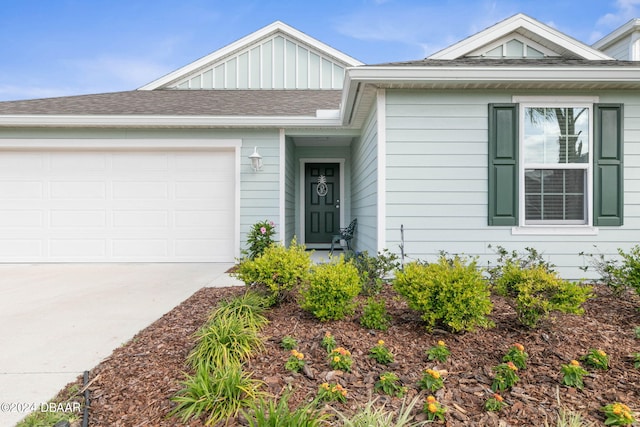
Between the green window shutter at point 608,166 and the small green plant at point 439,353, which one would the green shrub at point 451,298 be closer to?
the small green plant at point 439,353

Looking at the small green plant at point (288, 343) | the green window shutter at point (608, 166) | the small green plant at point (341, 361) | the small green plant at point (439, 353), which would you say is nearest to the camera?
the small green plant at point (341, 361)

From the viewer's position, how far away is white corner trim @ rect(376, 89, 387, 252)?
4195 millimetres

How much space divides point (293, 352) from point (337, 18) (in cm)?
1152

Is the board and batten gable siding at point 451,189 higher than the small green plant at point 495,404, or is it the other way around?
the board and batten gable siding at point 451,189

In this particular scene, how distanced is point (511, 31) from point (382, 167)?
3.07 metres

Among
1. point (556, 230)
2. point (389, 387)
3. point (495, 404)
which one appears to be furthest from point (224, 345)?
point (556, 230)

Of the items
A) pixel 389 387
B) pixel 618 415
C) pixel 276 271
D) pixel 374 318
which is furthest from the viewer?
pixel 276 271

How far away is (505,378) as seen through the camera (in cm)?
181

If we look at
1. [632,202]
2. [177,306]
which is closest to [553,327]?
[632,202]

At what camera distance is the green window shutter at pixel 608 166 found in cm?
411

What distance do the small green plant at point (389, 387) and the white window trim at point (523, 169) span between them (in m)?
3.14

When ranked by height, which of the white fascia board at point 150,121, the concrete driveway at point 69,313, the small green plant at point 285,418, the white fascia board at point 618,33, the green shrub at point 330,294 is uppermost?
the white fascia board at point 618,33

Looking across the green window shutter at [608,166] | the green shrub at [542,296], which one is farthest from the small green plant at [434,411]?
the green window shutter at [608,166]

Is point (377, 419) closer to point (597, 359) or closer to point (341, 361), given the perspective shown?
point (341, 361)
